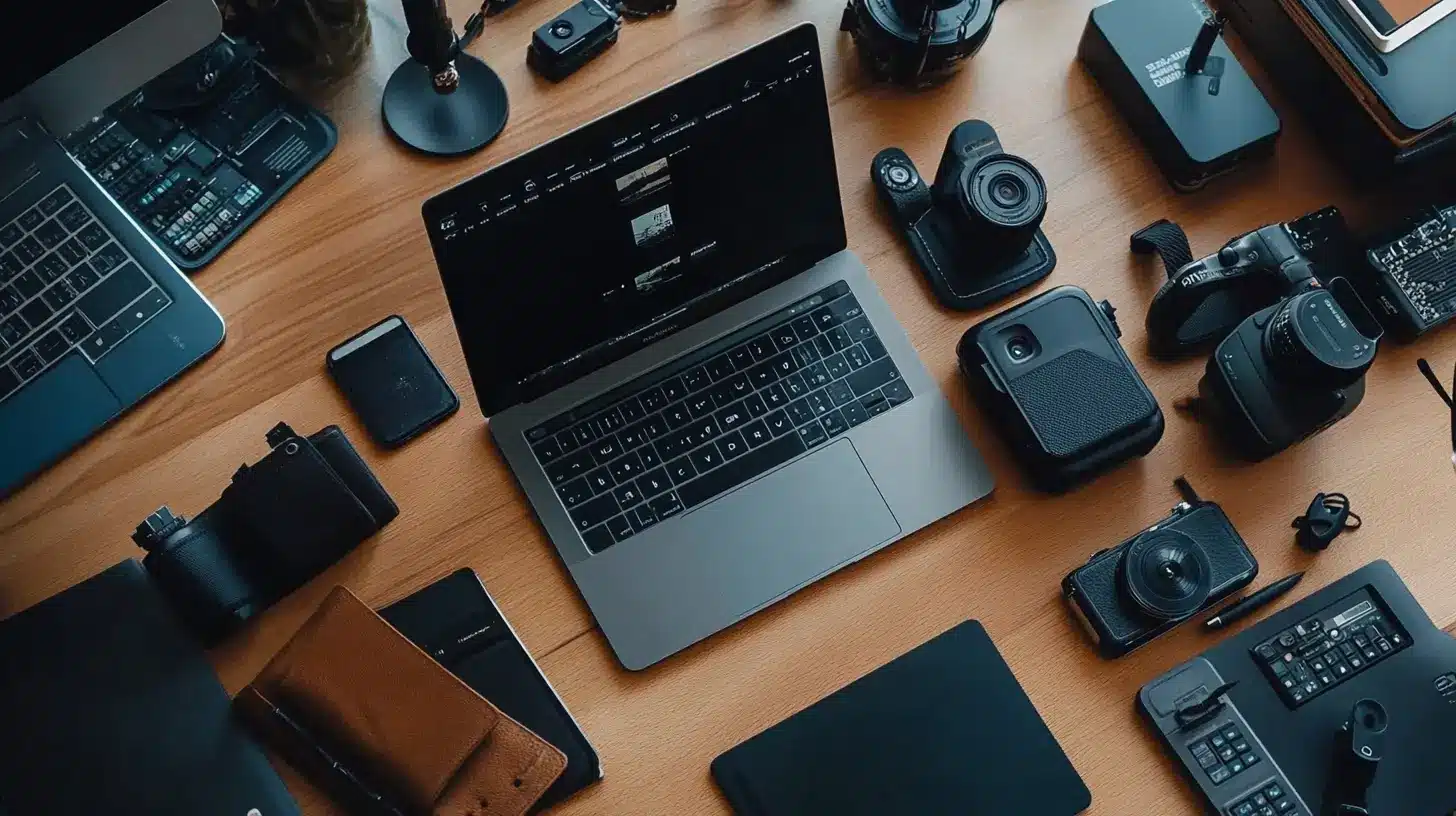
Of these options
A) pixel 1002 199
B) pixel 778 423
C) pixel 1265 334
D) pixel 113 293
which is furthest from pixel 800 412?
pixel 113 293

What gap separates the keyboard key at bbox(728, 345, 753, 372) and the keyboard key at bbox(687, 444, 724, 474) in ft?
0.25

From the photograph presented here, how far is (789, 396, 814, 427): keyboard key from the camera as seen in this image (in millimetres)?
1159

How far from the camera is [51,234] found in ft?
3.73

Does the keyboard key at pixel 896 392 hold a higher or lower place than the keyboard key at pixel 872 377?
lower

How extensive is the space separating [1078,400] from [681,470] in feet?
1.07

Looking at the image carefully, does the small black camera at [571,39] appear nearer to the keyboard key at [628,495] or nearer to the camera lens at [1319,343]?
the keyboard key at [628,495]

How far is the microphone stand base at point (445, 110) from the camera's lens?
123 cm

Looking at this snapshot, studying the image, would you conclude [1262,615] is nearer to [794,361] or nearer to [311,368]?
[794,361]

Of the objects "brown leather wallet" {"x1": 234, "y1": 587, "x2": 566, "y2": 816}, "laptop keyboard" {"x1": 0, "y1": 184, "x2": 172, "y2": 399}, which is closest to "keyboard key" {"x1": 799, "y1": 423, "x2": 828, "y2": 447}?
"brown leather wallet" {"x1": 234, "y1": 587, "x2": 566, "y2": 816}

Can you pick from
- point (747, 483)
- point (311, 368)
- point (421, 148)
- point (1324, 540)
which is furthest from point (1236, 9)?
point (311, 368)

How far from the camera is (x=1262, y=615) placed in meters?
1.15

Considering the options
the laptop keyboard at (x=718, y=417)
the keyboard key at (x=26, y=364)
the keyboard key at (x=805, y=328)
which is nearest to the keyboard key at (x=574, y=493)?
the laptop keyboard at (x=718, y=417)

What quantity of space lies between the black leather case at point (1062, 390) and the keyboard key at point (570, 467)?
322 millimetres

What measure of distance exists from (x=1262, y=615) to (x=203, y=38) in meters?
0.95
